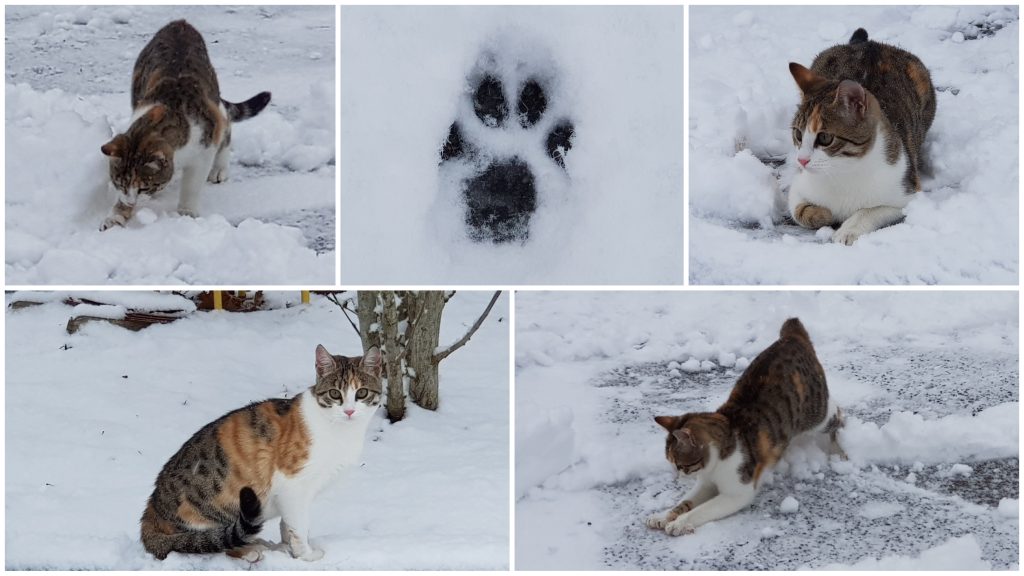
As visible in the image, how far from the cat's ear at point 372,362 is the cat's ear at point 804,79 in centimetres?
147

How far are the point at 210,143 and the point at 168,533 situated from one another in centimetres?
115

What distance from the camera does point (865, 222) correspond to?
293 cm

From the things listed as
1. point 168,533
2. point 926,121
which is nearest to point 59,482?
point 168,533

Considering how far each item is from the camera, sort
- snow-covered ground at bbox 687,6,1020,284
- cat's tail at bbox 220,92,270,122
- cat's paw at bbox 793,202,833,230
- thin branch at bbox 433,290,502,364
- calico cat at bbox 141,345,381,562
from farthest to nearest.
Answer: thin branch at bbox 433,290,502,364 < cat's tail at bbox 220,92,270,122 < cat's paw at bbox 793,202,833,230 < snow-covered ground at bbox 687,6,1020,284 < calico cat at bbox 141,345,381,562

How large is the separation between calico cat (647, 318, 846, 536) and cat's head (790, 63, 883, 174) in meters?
0.55

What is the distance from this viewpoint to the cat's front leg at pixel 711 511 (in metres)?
2.77

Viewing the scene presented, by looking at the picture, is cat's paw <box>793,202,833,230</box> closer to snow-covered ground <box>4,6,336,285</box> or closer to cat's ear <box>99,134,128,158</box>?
snow-covered ground <box>4,6,336,285</box>

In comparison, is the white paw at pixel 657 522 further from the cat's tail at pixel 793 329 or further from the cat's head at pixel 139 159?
the cat's head at pixel 139 159

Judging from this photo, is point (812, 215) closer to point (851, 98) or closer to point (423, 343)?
point (851, 98)

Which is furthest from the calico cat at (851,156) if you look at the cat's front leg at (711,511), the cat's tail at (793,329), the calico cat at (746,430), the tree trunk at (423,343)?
the tree trunk at (423,343)

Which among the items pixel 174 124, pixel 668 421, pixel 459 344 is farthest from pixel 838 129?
pixel 174 124

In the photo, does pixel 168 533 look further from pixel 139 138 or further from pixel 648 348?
pixel 648 348

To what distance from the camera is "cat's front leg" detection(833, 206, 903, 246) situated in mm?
2912

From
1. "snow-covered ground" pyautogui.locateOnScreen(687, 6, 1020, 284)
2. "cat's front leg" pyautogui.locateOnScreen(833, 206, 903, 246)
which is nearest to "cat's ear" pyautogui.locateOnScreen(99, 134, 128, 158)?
"snow-covered ground" pyautogui.locateOnScreen(687, 6, 1020, 284)
